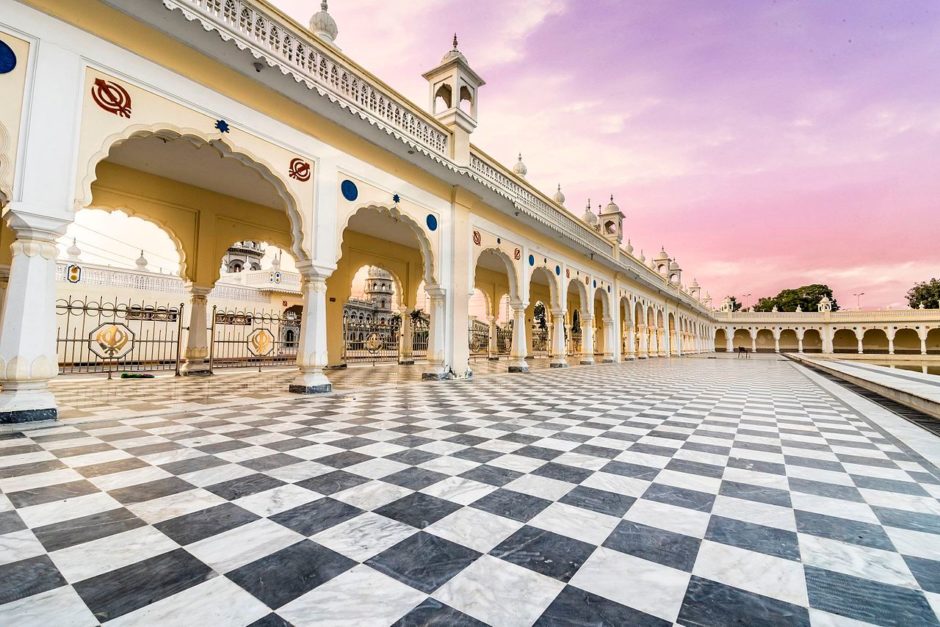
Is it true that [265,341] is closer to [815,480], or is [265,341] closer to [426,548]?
[426,548]

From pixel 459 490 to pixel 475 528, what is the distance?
19.7 inches

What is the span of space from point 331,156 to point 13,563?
6660 millimetres

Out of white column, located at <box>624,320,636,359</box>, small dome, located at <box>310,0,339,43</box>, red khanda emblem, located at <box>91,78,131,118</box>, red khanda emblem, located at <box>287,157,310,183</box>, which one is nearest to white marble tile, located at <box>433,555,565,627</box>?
red khanda emblem, located at <box>91,78,131,118</box>

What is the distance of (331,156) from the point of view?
7.13 meters

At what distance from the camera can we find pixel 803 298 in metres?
67.4

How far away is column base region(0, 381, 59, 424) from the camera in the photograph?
386 centimetres

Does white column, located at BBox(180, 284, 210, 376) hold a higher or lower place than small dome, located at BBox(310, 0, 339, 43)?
lower

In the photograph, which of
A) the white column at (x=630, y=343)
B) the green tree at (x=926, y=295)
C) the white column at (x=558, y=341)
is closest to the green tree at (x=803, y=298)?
the green tree at (x=926, y=295)

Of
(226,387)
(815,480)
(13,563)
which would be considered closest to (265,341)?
(226,387)

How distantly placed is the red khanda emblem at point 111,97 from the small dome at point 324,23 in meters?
3.97

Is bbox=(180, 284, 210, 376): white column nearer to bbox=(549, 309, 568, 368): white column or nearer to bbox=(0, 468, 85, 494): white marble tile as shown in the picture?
bbox=(0, 468, 85, 494): white marble tile

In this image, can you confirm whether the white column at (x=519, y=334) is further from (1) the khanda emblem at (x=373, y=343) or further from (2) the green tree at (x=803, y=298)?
(2) the green tree at (x=803, y=298)

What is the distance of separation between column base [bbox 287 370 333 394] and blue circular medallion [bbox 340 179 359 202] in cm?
312

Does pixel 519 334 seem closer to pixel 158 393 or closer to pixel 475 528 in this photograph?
pixel 158 393
